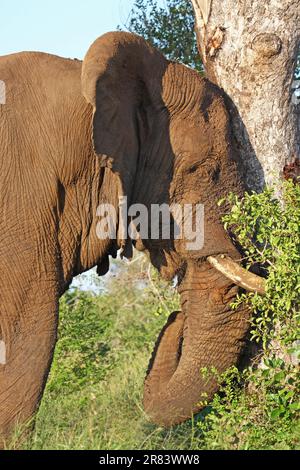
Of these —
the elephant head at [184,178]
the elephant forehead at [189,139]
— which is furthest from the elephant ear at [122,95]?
the elephant forehead at [189,139]

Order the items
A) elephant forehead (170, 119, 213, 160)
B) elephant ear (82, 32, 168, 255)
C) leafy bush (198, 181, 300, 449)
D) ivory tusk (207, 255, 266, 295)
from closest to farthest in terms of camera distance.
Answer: leafy bush (198, 181, 300, 449) → elephant ear (82, 32, 168, 255) → ivory tusk (207, 255, 266, 295) → elephant forehead (170, 119, 213, 160)

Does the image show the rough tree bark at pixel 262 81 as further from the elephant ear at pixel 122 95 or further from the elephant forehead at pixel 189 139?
the elephant ear at pixel 122 95

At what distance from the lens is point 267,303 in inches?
279

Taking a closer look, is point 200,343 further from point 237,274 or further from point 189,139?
point 189,139

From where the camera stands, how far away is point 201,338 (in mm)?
7613

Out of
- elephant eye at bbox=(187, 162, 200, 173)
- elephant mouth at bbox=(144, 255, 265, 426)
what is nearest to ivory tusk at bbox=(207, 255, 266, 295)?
elephant mouth at bbox=(144, 255, 265, 426)

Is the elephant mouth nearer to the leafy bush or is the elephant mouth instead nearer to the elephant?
the elephant

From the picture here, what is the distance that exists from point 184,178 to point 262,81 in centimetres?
76

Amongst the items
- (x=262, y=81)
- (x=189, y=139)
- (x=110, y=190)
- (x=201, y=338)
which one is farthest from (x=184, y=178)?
(x=201, y=338)

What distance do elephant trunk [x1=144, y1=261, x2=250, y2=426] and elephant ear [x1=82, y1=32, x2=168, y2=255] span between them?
61cm

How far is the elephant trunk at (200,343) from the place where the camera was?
295 inches

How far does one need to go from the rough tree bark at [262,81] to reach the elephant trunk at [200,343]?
64 cm

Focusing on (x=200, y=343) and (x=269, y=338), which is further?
(x=200, y=343)

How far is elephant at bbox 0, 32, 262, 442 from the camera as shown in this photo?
22.7ft
